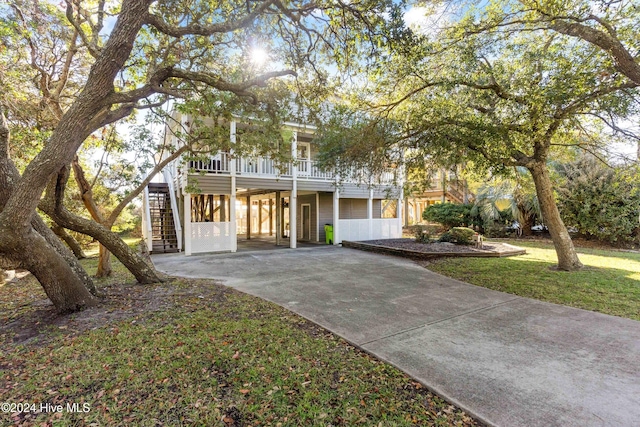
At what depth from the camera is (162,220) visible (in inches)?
523

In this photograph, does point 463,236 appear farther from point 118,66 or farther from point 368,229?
point 118,66

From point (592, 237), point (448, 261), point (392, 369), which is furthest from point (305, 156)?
point (592, 237)

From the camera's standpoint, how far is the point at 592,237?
1378cm

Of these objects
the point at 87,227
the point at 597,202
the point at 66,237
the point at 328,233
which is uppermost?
the point at 597,202

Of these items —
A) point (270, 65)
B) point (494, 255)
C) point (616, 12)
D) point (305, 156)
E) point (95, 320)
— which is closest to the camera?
point (95, 320)

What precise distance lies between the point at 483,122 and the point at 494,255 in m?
5.89

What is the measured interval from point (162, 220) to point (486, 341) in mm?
13222

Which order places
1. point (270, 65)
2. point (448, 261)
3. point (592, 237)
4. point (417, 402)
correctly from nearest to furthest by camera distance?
point (417, 402) → point (270, 65) → point (448, 261) → point (592, 237)

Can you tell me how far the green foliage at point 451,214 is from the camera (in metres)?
18.0

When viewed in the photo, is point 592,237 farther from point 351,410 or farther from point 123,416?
point 123,416

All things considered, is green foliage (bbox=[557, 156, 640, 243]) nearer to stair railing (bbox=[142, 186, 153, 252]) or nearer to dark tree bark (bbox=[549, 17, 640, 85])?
dark tree bark (bbox=[549, 17, 640, 85])

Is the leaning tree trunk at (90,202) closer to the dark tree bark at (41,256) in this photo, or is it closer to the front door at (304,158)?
the dark tree bark at (41,256)

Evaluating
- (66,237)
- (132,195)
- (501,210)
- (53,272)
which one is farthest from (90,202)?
(501,210)

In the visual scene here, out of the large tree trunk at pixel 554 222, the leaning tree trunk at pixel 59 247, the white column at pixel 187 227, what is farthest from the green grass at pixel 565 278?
the white column at pixel 187 227
